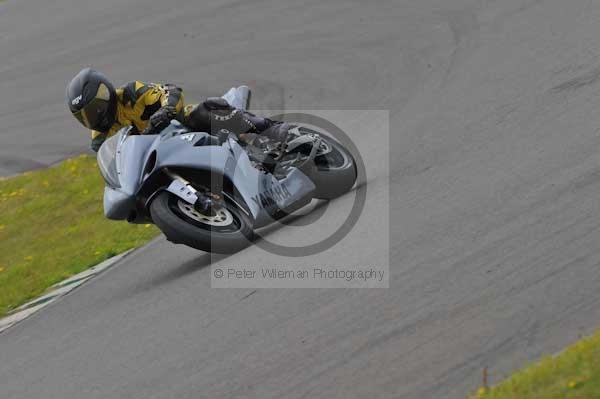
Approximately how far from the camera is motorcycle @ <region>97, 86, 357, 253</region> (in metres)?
7.86

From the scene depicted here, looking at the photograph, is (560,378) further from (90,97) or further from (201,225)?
(90,97)

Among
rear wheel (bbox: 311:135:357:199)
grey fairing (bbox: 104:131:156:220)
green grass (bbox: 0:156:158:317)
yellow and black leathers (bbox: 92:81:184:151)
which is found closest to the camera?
grey fairing (bbox: 104:131:156:220)

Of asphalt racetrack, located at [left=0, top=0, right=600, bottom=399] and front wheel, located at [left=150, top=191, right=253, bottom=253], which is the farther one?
front wheel, located at [left=150, top=191, right=253, bottom=253]

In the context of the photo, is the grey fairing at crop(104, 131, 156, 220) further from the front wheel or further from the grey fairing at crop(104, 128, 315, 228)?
the front wheel

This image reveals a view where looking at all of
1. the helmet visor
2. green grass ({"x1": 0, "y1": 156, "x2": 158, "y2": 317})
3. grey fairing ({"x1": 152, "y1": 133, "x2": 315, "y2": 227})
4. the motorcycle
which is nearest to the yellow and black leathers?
the helmet visor

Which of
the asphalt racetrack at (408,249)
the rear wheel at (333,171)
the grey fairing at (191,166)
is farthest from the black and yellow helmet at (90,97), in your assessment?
the rear wheel at (333,171)

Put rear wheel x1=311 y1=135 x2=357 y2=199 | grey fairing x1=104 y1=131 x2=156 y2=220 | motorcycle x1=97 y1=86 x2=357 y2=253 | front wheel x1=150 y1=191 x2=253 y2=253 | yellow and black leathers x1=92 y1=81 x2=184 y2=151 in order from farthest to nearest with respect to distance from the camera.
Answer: rear wheel x1=311 y1=135 x2=357 y2=199, yellow and black leathers x1=92 y1=81 x2=184 y2=151, grey fairing x1=104 y1=131 x2=156 y2=220, motorcycle x1=97 y1=86 x2=357 y2=253, front wheel x1=150 y1=191 x2=253 y2=253

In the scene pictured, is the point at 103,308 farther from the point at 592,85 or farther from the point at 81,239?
the point at 592,85

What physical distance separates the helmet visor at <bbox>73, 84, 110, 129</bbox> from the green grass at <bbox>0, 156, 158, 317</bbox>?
2028 millimetres

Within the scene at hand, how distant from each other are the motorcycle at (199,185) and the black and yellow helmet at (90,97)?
0.23 m

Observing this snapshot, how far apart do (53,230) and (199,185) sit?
4119mm

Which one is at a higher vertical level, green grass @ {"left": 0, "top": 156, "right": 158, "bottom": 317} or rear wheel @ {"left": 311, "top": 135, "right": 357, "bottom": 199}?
rear wheel @ {"left": 311, "top": 135, "right": 357, "bottom": 199}

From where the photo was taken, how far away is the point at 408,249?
24.0 feet

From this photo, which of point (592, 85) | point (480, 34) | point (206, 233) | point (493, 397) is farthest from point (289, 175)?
point (480, 34)
